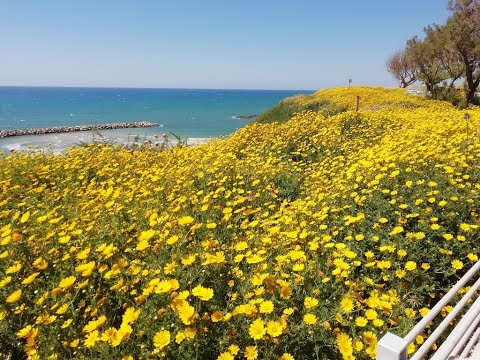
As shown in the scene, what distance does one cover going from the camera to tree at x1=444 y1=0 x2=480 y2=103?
16484 millimetres

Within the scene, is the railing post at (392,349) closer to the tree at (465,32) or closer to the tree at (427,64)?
the tree at (465,32)

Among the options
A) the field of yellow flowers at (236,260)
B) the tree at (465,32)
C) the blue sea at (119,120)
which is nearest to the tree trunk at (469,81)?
the tree at (465,32)

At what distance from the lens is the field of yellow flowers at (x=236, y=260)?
2.21m

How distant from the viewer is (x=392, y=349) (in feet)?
4.80

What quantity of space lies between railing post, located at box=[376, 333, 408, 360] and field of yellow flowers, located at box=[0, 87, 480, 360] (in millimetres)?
716

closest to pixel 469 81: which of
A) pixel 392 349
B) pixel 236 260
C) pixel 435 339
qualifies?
pixel 236 260

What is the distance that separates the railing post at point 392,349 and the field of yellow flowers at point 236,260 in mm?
716

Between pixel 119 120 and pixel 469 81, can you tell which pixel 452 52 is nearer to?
pixel 469 81

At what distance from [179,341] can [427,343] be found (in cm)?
131

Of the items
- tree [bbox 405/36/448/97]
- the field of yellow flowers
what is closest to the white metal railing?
the field of yellow flowers

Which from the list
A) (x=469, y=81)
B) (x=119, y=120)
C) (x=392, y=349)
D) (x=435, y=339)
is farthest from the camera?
(x=119, y=120)

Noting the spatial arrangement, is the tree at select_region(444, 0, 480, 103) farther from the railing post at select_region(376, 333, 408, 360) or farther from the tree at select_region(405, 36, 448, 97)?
the railing post at select_region(376, 333, 408, 360)

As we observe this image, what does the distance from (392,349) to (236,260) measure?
4.81ft

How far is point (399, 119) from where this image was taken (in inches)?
385
